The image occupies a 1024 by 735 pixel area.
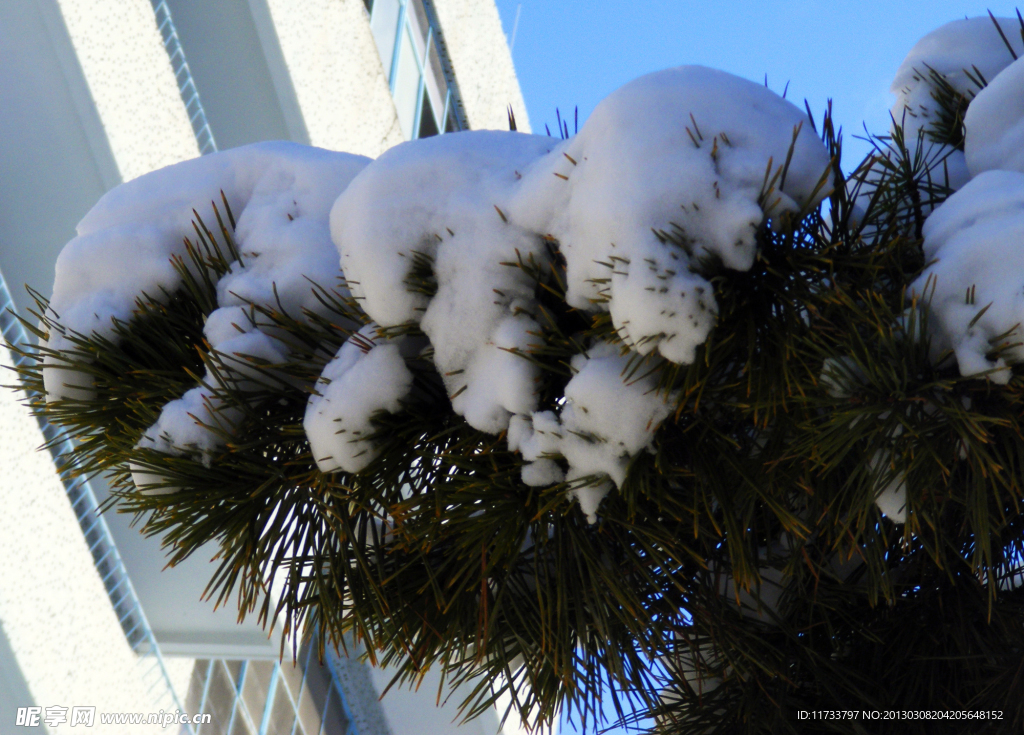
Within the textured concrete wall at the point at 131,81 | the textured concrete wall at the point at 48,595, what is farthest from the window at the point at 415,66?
the textured concrete wall at the point at 48,595

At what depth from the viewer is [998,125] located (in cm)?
127

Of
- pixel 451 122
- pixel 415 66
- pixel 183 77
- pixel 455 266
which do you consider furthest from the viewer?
pixel 451 122

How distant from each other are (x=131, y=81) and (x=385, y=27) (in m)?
2.79

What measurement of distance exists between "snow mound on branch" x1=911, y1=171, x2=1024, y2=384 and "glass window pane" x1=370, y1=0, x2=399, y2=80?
5.48m

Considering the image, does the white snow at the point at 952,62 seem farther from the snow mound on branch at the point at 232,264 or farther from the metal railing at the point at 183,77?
the metal railing at the point at 183,77

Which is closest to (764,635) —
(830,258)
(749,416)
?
(749,416)

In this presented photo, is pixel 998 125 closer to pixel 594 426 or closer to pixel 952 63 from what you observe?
pixel 952 63

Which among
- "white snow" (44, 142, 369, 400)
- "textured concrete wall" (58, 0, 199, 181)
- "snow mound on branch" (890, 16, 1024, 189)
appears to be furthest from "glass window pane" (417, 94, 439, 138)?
"snow mound on branch" (890, 16, 1024, 189)

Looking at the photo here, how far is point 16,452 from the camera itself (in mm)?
3154

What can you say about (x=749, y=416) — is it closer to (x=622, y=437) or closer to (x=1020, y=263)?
(x=622, y=437)

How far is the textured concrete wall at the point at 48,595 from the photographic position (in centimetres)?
299

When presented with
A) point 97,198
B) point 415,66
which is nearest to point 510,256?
point 97,198

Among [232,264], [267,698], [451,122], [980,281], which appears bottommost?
[267,698]

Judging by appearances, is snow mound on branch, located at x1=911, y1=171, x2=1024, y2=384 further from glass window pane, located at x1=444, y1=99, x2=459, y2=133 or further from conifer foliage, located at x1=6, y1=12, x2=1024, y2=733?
glass window pane, located at x1=444, y1=99, x2=459, y2=133
